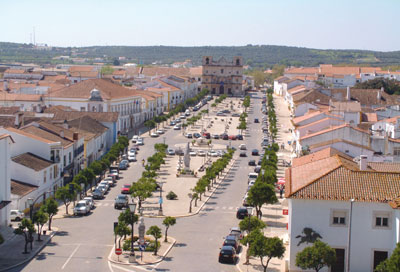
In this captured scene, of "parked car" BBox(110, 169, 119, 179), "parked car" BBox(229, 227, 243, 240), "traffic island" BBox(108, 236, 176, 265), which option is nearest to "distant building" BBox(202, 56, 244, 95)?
"parked car" BBox(110, 169, 119, 179)

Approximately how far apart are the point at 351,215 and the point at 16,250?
1580 cm

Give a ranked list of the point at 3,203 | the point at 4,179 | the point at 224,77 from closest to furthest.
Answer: the point at 3,203 → the point at 4,179 → the point at 224,77

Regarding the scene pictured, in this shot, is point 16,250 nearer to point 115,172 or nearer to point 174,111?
point 115,172

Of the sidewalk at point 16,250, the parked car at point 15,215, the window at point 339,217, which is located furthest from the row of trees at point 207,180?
the window at point 339,217

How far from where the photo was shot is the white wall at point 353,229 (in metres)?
28.7

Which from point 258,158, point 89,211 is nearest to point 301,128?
point 258,158

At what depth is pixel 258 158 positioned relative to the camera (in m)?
75.8

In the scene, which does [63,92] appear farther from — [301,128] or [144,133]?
[301,128]

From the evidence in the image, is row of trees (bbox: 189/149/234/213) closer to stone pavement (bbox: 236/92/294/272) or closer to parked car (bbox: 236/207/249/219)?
parked car (bbox: 236/207/249/219)

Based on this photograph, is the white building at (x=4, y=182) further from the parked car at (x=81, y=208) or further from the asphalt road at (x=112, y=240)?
the parked car at (x=81, y=208)

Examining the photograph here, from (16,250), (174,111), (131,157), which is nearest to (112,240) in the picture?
(16,250)

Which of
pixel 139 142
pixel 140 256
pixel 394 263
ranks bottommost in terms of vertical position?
pixel 139 142

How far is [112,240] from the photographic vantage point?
35.7 metres

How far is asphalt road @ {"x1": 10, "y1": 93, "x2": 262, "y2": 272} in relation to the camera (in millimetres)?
30703
